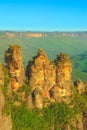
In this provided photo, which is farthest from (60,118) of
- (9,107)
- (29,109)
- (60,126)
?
(9,107)

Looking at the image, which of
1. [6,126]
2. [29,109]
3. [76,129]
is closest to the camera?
[6,126]

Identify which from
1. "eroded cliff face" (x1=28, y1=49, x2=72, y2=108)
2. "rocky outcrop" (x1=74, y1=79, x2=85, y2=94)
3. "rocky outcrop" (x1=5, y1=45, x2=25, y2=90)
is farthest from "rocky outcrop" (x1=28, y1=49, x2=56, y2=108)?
"rocky outcrop" (x1=74, y1=79, x2=85, y2=94)

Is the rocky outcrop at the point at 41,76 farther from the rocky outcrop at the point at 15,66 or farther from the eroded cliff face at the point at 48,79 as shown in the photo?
the rocky outcrop at the point at 15,66

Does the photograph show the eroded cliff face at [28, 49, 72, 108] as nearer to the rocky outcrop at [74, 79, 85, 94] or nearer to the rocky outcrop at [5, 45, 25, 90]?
the rocky outcrop at [5, 45, 25, 90]

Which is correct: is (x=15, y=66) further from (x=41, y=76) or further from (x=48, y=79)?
(x=48, y=79)

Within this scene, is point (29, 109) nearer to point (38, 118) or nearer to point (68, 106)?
point (38, 118)

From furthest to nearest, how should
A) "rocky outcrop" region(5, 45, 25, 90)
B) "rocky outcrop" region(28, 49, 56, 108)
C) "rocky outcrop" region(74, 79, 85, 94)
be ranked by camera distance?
"rocky outcrop" region(74, 79, 85, 94) < "rocky outcrop" region(28, 49, 56, 108) < "rocky outcrop" region(5, 45, 25, 90)
